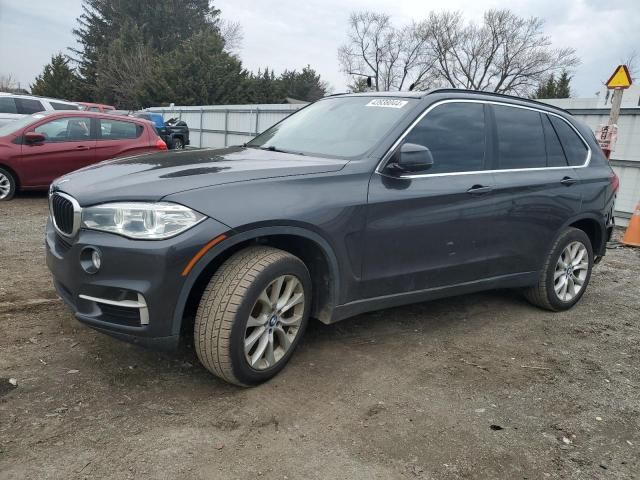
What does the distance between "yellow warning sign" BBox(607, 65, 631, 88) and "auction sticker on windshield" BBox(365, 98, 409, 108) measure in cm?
636

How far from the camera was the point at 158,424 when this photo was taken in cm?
256

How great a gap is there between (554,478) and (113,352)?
255 cm

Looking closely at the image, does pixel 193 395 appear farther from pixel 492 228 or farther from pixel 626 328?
pixel 626 328

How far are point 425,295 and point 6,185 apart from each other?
7.44 meters

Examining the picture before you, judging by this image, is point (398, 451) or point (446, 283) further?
point (446, 283)

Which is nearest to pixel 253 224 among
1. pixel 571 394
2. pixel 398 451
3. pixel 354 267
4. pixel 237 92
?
pixel 354 267

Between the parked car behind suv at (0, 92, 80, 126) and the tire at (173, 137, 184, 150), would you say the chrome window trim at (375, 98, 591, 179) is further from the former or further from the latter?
the tire at (173, 137, 184, 150)

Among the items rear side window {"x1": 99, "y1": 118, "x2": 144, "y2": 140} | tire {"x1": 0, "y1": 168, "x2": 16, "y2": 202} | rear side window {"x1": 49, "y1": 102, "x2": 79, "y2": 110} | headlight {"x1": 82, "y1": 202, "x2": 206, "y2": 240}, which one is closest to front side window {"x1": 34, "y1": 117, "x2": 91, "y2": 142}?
rear side window {"x1": 99, "y1": 118, "x2": 144, "y2": 140}

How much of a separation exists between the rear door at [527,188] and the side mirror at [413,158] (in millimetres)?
931

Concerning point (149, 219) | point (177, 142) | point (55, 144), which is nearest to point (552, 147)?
point (149, 219)

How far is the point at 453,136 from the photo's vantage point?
370cm

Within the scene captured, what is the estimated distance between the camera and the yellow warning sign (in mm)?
8219

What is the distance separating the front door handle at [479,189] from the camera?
144 inches

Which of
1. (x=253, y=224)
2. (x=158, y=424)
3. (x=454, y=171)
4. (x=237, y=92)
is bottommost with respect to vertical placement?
(x=158, y=424)
